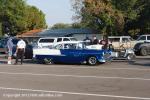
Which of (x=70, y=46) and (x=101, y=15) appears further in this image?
(x=101, y=15)

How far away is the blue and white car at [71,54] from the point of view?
25.1 meters

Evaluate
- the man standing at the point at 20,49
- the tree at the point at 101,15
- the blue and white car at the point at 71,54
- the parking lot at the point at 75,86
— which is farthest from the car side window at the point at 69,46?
the tree at the point at 101,15

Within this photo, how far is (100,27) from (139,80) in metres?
43.7

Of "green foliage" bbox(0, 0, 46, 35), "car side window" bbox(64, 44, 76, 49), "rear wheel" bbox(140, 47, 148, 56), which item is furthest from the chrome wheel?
"green foliage" bbox(0, 0, 46, 35)

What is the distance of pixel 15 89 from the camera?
14375 mm

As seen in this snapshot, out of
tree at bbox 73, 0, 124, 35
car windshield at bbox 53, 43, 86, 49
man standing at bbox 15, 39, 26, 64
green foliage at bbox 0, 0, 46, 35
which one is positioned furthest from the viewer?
green foliage at bbox 0, 0, 46, 35

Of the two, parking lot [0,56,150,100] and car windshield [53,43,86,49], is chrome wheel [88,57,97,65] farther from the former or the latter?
parking lot [0,56,150,100]

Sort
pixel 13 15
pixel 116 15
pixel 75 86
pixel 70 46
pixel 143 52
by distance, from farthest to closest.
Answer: pixel 13 15
pixel 116 15
pixel 143 52
pixel 70 46
pixel 75 86

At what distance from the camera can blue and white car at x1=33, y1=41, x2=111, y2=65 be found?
25.1 metres

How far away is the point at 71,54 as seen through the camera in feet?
83.9

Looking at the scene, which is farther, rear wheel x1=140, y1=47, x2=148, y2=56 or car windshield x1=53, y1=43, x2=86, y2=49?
rear wheel x1=140, y1=47, x2=148, y2=56

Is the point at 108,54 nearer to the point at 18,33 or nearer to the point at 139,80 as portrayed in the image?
the point at 139,80

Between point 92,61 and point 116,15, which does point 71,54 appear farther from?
point 116,15

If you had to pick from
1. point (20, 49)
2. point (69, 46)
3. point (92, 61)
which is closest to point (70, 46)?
point (69, 46)
